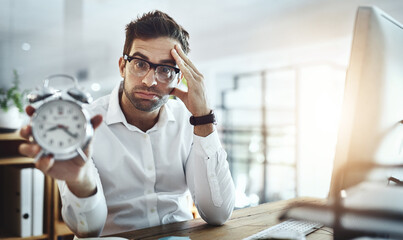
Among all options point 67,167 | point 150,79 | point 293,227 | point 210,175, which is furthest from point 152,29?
point 293,227

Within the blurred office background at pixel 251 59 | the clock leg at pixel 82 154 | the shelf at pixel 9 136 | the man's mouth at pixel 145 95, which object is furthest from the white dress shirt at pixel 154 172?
the blurred office background at pixel 251 59

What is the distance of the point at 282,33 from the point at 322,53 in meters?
0.69

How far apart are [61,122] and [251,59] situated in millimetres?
5043

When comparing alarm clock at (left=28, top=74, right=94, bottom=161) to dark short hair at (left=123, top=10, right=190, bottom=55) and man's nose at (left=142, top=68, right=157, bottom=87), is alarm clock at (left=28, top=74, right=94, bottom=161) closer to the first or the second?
man's nose at (left=142, top=68, right=157, bottom=87)

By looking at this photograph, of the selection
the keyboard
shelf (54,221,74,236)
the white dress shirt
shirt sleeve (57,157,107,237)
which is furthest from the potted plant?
the keyboard

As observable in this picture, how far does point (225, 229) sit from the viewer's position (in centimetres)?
119

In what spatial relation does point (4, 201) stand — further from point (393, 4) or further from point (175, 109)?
point (393, 4)

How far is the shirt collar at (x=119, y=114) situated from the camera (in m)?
1.42

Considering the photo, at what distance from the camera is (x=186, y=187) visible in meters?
1.52

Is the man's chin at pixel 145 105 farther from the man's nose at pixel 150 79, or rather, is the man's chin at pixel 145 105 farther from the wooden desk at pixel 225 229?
the wooden desk at pixel 225 229

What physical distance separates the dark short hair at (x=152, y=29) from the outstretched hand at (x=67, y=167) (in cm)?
65

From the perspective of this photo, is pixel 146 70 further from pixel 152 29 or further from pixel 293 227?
pixel 293 227

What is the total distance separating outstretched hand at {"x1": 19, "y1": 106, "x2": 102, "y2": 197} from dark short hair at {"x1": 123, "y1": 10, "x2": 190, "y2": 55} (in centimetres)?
65

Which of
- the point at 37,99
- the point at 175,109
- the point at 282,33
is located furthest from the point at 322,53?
the point at 37,99
